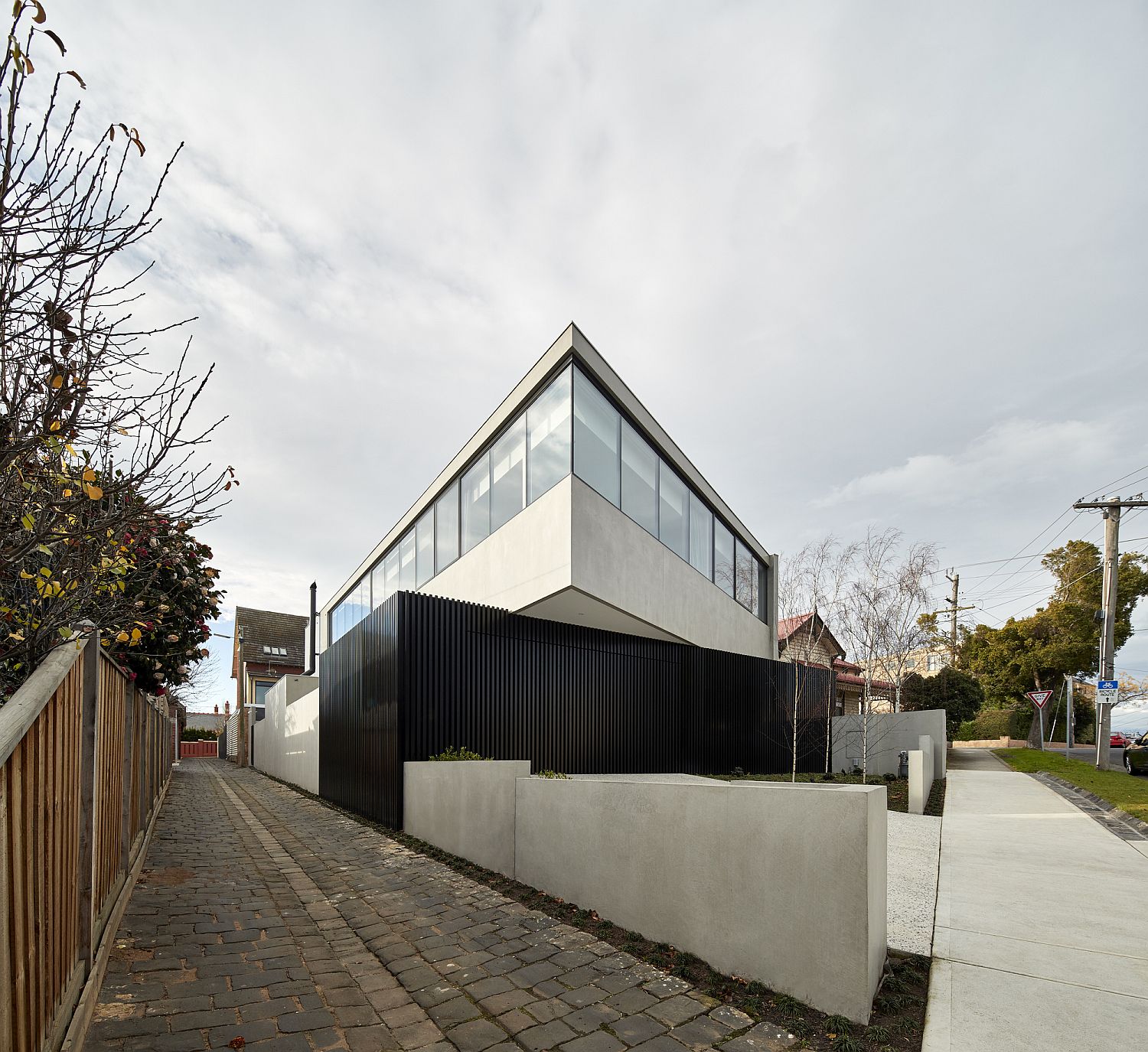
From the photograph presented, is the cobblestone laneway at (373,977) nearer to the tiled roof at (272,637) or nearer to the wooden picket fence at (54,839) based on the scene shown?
the wooden picket fence at (54,839)

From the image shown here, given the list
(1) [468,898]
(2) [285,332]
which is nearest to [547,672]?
(1) [468,898]

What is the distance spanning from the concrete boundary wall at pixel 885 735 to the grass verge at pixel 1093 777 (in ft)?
8.11

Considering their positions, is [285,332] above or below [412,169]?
below

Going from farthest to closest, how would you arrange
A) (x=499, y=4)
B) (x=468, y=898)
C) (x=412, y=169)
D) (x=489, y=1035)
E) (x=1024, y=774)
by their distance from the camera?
1. (x=1024, y=774)
2. (x=412, y=169)
3. (x=499, y=4)
4. (x=468, y=898)
5. (x=489, y=1035)

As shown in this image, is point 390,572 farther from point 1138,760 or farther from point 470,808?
point 1138,760

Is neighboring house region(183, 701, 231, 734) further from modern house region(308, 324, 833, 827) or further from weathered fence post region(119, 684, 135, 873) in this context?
weathered fence post region(119, 684, 135, 873)

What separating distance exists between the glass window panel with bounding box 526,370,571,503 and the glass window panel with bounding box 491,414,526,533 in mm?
276

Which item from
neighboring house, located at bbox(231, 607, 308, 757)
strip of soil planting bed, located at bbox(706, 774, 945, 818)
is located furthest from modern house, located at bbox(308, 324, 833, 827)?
neighboring house, located at bbox(231, 607, 308, 757)

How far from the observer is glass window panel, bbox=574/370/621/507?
10.7 meters

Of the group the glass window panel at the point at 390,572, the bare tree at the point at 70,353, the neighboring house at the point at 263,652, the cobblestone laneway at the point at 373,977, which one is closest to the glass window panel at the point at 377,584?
the glass window panel at the point at 390,572

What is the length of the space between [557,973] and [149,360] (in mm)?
4419

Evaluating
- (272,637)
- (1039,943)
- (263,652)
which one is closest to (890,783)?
(1039,943)

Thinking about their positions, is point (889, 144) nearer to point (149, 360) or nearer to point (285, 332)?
point (285, 332)

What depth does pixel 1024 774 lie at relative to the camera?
1680 cm
